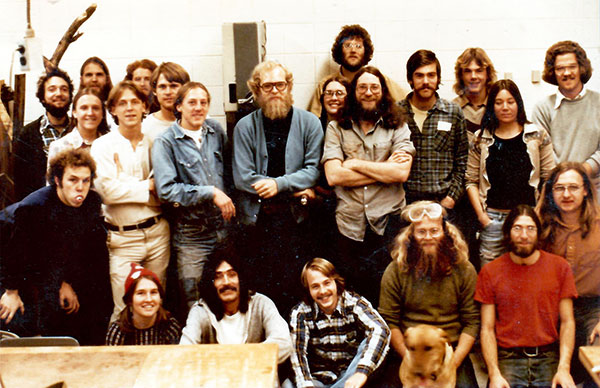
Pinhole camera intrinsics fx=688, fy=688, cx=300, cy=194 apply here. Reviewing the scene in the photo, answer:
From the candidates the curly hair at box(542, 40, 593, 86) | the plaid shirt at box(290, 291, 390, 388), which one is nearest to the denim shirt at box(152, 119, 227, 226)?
the plaid shirt at box(290, 291, 390, 388)

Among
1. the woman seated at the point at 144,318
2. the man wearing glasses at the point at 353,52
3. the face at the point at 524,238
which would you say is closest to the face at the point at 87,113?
the woman seated at the point at 144,318

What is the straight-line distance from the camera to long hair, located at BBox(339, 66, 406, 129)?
10.8 ft

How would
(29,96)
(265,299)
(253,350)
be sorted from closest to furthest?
(253,350)
(265,299)
(29,96)

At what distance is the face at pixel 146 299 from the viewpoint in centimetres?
→ 318

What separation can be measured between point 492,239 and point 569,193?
422 mm

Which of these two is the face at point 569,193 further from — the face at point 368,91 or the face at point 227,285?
the face at point 227,285

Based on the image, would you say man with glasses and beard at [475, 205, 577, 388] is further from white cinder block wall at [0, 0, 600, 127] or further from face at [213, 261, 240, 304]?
face at [213, 261, 240, 304]

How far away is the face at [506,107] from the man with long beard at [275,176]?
2.83ft

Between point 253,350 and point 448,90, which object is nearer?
point 253,350

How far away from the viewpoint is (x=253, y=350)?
2611 millimetres

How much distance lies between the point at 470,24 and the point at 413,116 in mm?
542

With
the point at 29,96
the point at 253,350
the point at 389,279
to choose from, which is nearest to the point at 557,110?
the point at 389,279

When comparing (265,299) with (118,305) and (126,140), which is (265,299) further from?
(126,140)

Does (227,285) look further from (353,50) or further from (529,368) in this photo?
(529,368)
